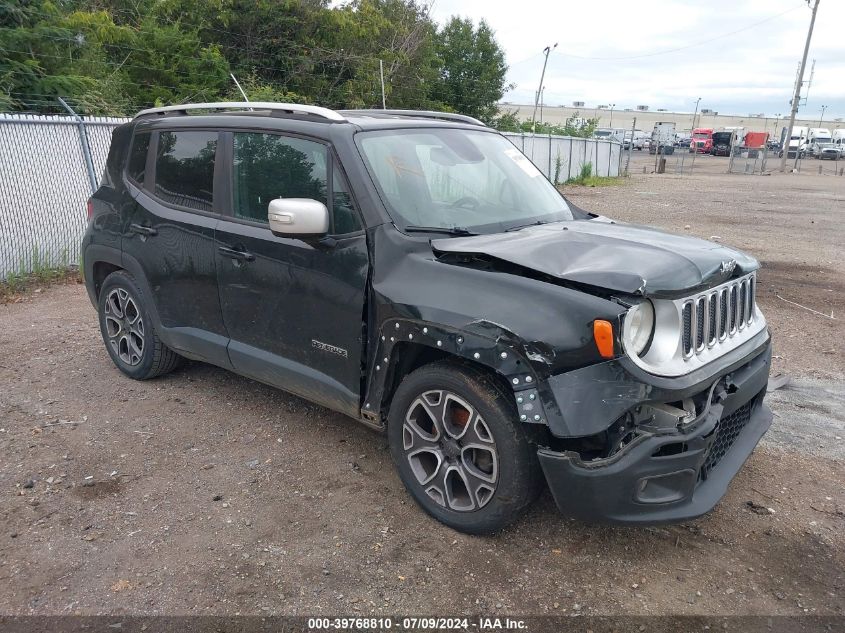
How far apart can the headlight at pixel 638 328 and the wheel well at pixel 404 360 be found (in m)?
0.82

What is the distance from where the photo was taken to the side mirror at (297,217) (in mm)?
3402

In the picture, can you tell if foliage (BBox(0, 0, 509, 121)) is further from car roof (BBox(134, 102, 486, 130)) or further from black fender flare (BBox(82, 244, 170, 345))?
A: car roof (BBox(134, 102, 486, 130))

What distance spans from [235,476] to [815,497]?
3.14 m

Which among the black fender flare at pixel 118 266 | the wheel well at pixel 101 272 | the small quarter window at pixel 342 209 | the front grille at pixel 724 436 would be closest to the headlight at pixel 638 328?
the front grille at pixel 724 436

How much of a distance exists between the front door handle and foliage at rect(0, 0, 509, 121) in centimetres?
841

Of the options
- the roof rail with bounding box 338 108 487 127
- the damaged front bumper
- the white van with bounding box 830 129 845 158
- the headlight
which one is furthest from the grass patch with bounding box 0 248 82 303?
the white van with bounding box 830 129 845 158

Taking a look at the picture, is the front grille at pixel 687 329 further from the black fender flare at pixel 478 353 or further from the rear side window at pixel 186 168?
the rear side window at pixel 186 168

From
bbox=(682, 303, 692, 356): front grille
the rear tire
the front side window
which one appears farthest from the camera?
the rear tire

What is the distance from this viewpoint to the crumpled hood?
2863 mm

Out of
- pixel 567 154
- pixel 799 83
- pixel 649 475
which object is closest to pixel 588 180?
pixel 567 154

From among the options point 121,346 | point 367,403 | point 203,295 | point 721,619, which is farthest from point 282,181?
→ point 721,619

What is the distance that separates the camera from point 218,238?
4.19m

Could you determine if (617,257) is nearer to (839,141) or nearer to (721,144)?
(721,144)

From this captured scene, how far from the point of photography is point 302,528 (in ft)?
11.2
